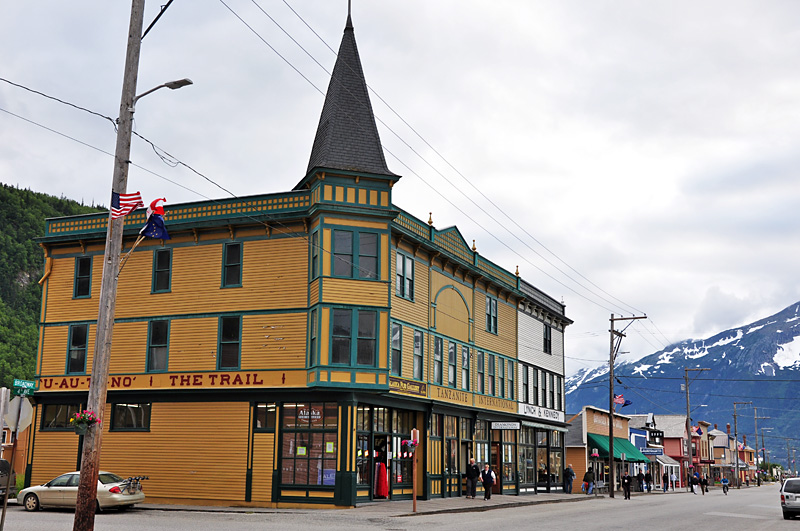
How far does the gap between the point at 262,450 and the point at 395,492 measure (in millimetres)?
5810

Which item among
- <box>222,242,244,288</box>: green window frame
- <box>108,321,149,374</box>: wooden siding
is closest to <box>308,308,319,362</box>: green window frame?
<box>222,242,244,288</box>: green window frame

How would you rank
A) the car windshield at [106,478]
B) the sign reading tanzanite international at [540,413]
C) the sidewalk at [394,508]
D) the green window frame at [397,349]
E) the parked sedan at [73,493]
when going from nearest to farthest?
the parked sedan at [73,493], the car windshield at [106,478], the sidewalk at [394,508], the green window frame at [397,349], the sign reading tanzanite international at [540,413]

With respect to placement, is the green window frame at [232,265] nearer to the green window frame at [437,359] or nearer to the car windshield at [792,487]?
the green window frame at [437,359]

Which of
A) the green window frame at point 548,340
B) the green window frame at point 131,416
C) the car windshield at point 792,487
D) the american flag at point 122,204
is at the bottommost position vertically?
the car windshield at point 792,487

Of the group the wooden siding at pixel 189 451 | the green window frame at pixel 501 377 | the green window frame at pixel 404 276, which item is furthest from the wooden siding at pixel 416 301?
the green window frame at pixel 501 377

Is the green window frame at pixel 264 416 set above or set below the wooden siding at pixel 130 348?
below

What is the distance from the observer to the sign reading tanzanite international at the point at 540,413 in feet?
151

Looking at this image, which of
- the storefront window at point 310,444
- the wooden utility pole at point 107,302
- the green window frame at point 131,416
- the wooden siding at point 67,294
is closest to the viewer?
the wooden utility pole at point 107,302

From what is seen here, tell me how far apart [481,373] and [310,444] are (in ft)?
44.5

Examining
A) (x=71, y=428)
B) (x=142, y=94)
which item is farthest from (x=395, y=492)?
(x=142, y=94)

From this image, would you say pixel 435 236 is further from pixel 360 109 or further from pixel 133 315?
pixel 133 315

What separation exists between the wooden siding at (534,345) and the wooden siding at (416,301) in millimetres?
12562

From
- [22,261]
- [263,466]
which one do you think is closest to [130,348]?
[263,466]

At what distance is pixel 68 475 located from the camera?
26516 mm
